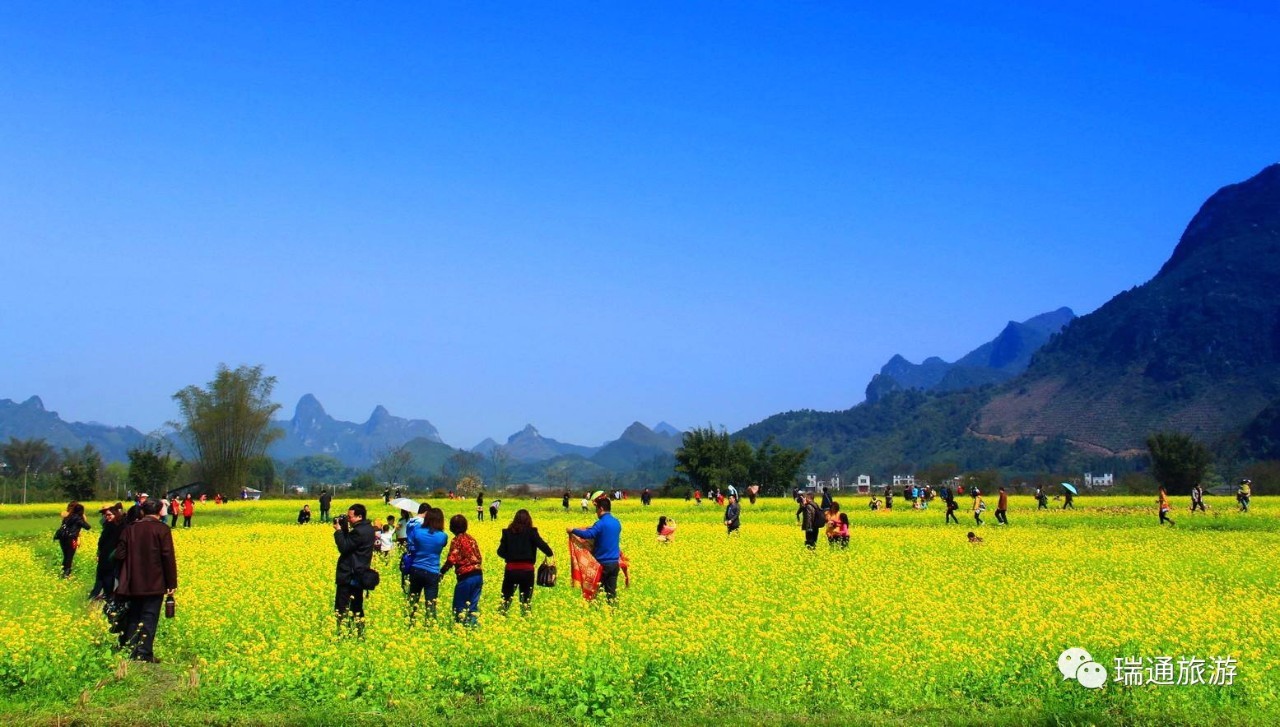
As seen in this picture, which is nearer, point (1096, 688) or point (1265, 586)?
point (1096, 688)

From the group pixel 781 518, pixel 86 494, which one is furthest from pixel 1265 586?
pixel 86 494

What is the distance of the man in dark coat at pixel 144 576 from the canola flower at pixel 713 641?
366 mm

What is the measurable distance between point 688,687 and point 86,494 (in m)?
90.8

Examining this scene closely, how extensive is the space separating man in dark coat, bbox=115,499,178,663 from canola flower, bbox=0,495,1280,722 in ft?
1.20

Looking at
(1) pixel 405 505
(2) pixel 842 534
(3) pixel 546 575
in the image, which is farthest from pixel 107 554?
(2) pixel 842 534

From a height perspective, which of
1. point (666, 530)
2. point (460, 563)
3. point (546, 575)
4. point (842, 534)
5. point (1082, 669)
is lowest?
point (1082, 669)

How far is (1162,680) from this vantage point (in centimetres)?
1038

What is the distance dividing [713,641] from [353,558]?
5021mm

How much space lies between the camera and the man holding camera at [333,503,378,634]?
13.8 metres

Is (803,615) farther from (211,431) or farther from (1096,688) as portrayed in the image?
(211,431)

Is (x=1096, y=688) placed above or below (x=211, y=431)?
below

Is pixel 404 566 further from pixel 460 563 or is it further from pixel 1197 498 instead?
pixel 1197 498

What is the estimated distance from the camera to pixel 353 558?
45.6 ft

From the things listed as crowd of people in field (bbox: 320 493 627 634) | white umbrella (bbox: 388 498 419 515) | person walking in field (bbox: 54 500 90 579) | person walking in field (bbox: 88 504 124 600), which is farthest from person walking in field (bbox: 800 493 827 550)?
person walking in field (bbox: 54 500 90 579)
